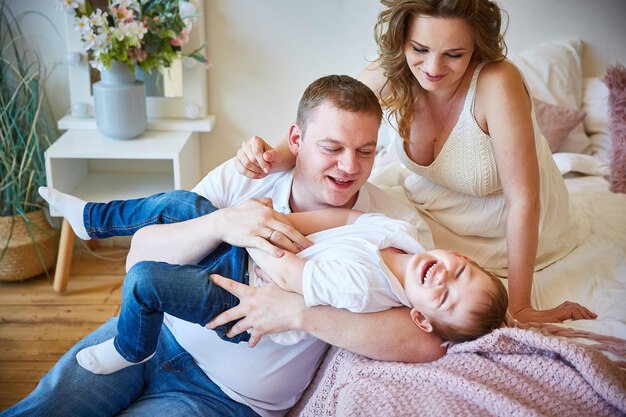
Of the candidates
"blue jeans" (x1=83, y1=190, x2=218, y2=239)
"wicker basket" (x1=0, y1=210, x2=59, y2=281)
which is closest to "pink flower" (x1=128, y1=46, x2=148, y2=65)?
"wicker basket" (x1=0, y1=210, x2=59, y2=281)

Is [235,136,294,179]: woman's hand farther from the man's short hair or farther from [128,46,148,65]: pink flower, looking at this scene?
[128,46,148,65]: pink flower

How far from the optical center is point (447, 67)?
1.75 meters

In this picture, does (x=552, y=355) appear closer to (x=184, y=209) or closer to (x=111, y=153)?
(x=184, y=209)

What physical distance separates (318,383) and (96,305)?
A: 158 cm

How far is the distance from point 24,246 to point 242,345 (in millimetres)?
1734

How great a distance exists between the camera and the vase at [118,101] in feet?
9.06

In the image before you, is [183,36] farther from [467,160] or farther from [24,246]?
[467,160]

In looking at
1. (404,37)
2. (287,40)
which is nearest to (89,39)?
(287,40)

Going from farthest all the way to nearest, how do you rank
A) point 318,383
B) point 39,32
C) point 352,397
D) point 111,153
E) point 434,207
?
point 39,32 < point 111,153 < point 434,207 < point 318,383 < point 352,397

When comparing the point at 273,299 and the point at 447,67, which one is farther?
the point at 447,67

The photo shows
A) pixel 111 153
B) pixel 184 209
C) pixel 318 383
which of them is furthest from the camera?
pixel 111 153

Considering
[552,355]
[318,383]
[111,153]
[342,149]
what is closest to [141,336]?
[318,383]

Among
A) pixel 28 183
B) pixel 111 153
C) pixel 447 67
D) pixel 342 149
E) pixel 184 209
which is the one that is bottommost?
pixel 28 183

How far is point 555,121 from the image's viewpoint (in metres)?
2.89
